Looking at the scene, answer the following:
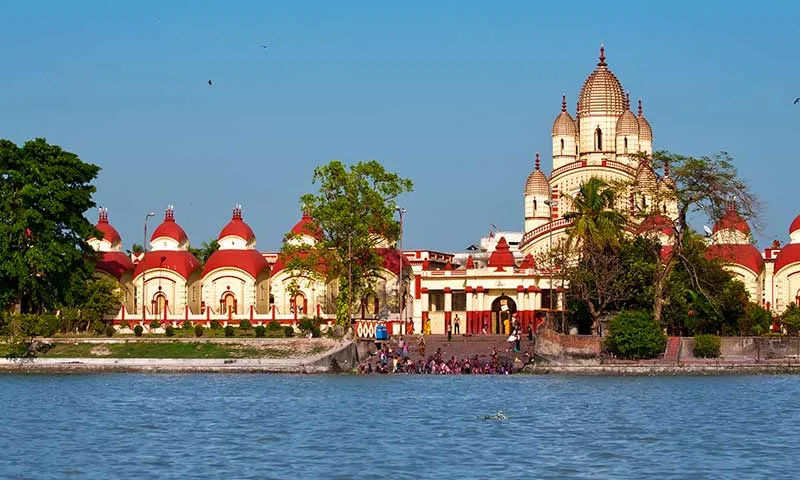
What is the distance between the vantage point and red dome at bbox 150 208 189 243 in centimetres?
9461

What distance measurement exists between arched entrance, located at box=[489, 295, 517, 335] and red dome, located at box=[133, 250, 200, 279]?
17.9 m

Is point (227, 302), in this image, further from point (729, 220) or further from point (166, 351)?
point (729, 220)

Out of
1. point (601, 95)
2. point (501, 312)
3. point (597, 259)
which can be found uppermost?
point (601, 95)

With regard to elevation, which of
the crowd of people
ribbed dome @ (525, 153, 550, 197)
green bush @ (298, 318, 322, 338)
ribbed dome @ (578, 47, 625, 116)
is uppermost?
ribbed dome @ (578, 47, 625, 116)

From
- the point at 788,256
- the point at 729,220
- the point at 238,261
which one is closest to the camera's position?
the point at 729,220

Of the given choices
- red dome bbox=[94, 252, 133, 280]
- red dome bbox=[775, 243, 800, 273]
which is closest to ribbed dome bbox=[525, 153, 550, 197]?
red dome bbox=[775, 243, 800, 273]

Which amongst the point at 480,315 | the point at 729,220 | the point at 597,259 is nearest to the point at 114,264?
the point at 480,315

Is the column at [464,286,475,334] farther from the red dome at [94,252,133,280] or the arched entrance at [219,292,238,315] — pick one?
the red dome at [94,252,133,280]

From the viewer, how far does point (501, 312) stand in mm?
87625

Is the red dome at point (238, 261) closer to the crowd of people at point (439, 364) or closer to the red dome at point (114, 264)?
the red dome at point (114, 264)

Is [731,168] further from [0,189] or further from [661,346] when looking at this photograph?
[0,189]

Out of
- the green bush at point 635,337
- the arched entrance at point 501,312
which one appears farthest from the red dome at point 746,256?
the green bush at point 635,337

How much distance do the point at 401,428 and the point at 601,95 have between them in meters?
55.8

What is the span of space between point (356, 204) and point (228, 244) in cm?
1543
